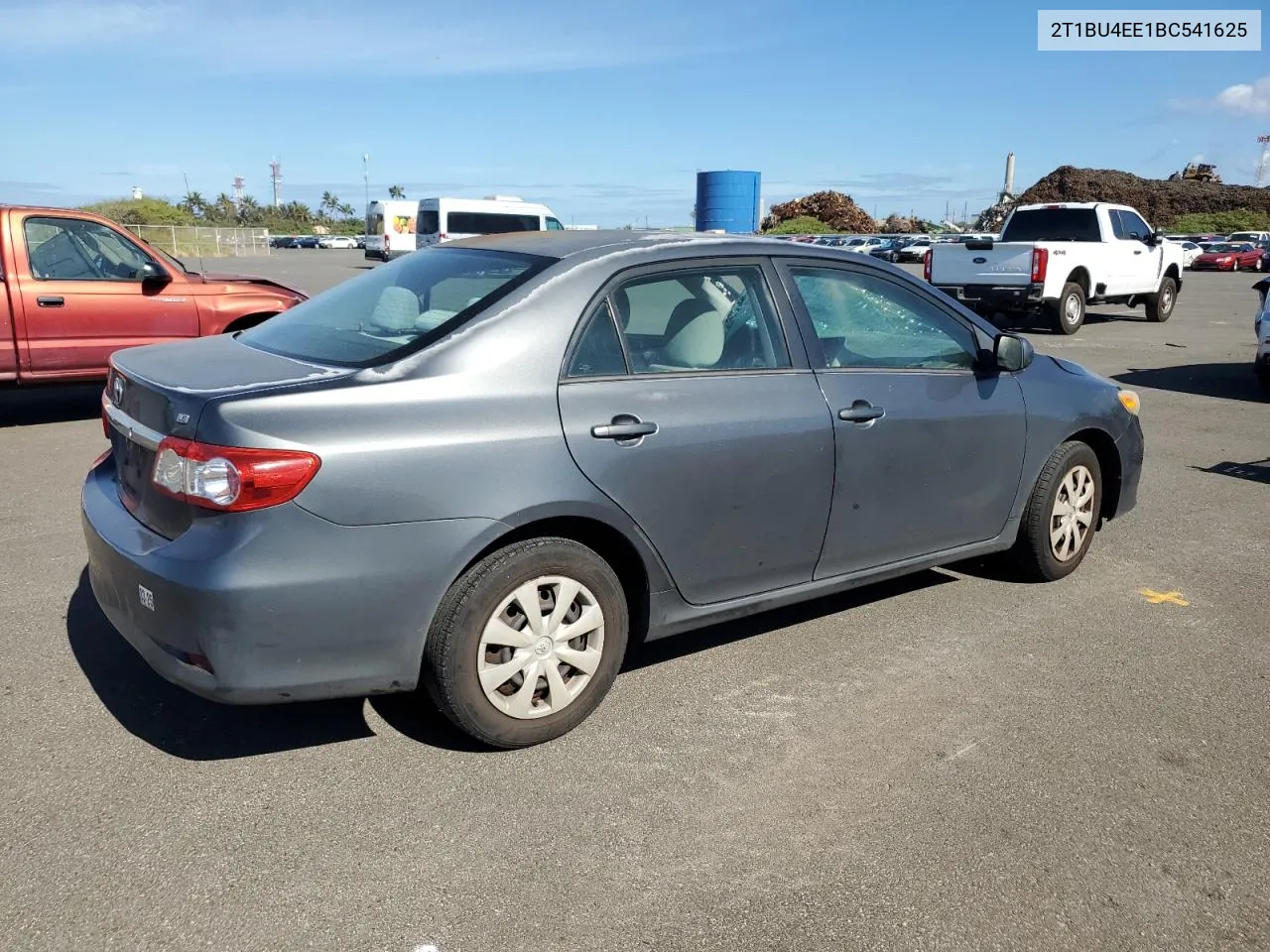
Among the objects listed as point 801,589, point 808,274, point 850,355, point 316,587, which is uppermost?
point 808,274

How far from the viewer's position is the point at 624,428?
136 inches

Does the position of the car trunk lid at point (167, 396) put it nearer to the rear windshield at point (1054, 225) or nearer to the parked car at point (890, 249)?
the rear windshield at point (1054, 225)

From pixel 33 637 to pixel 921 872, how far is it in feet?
11.3

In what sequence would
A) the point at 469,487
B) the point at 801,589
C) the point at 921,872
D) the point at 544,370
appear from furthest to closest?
the point at 801,589 < the point at 544,370 < the point at 469,487 < the point at 921,872

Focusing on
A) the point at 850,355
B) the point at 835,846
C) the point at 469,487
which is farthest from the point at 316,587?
the point at 850,355

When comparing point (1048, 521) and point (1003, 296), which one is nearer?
point (1048, 521)

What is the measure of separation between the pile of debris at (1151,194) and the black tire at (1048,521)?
7318 centimetres

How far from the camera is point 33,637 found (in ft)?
13.9

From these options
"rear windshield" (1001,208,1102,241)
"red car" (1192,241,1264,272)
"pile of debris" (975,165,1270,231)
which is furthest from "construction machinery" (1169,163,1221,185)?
"rear windshield" (1001,208,1102,241)

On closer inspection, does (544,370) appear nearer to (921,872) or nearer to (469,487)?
(469,487)

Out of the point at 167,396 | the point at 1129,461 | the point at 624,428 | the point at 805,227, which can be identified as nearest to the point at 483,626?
the point at 624,428

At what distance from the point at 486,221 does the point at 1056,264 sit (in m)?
19.4

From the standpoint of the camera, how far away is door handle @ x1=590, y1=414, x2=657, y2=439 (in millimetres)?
3410

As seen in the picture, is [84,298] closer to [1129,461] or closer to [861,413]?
[861,413]
